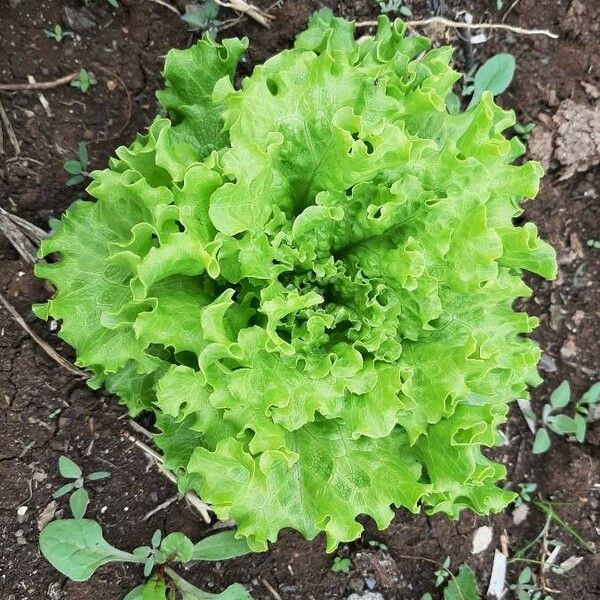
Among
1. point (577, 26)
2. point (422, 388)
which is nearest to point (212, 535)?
point (422, 388)

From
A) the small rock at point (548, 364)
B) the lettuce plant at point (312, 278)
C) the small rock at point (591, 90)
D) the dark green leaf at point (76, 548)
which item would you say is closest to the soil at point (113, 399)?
the small rock at point (591, 90)

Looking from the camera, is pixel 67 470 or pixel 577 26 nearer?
pixel 67 470

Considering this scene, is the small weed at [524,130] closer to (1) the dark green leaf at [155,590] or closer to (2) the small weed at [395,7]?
(2) the small weed at [395,7]

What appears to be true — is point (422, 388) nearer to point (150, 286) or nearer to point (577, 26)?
point (150, 286)

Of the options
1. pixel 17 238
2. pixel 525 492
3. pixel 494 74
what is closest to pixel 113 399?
pixel 17 238

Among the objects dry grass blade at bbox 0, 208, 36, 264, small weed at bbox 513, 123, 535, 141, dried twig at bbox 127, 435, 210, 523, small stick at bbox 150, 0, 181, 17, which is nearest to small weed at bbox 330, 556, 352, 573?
dried twig at bbox 127, 435, 210, 523

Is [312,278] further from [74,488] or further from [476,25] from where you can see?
[476,25]
